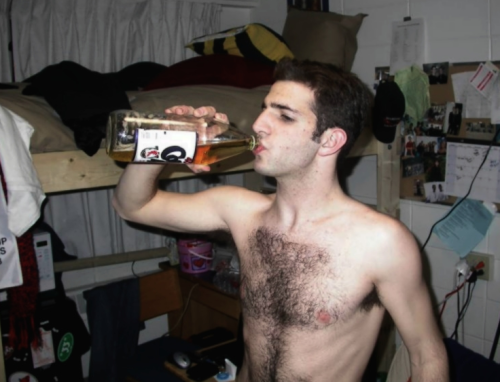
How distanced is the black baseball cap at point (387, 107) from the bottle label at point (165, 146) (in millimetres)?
1241

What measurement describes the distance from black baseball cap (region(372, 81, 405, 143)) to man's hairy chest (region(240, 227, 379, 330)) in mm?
1023

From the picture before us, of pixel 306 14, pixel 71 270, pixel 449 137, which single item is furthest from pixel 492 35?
pixel 71 270

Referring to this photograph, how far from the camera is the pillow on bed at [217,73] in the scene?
2145mm

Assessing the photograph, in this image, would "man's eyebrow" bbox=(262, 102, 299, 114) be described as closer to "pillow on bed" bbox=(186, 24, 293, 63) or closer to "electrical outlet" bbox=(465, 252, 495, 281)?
"pillow on bed" bbox=(186, 24, 293, 63)

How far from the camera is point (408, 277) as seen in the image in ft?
3.99

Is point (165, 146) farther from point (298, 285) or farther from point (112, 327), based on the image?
point (112, 327)

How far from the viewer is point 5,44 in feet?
8.11

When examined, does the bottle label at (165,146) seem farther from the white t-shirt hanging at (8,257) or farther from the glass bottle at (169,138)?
the white t-shirt hanging at (8,257)

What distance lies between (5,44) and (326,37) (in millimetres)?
1483

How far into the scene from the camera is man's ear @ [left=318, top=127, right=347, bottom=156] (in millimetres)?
Answer: 1279

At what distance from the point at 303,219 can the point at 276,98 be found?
31cm

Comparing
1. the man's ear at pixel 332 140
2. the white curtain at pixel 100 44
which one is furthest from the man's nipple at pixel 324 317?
the white curtain at pixel 100 44

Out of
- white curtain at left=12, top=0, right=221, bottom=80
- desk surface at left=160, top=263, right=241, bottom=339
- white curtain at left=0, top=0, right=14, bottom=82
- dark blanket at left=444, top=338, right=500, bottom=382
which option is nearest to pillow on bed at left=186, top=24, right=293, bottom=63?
white curtain at left=12, top=0, right=221, bottom=80

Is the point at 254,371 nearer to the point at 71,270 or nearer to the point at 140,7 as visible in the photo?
the point at 71,270
